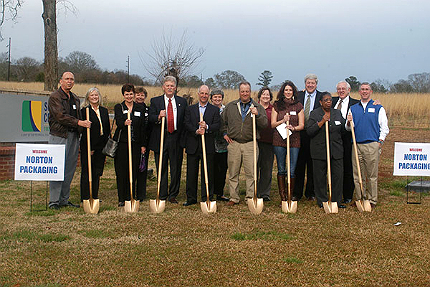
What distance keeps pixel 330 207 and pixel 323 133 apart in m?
1.20

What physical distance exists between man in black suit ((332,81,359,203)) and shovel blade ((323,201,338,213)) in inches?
38.1

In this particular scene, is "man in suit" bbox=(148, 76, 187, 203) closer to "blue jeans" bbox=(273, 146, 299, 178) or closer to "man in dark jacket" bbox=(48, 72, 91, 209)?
"man in dark jacket" bbox=(48, 72, 91, 209)

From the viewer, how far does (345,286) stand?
443 centimetres

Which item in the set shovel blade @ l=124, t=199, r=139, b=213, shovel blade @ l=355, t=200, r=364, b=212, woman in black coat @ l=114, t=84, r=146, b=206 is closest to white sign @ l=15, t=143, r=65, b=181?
woman in black coat @ l=114, t=84, r=146, b=206

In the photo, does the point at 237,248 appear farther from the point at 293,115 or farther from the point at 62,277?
→ the point at 293,115

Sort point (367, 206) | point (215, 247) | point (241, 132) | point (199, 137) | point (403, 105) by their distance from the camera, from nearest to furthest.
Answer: point (215, 247), point (367, 206), point (241, 132), point (199, 137), point (403, 105)

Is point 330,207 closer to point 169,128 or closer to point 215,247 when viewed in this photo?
point 215,247

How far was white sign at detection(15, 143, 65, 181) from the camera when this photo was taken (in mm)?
7328

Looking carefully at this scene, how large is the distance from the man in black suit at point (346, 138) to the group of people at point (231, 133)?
17 millimetres

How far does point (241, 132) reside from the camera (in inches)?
307

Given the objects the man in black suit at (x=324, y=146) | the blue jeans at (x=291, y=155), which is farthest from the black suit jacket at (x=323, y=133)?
the blue jeans at (x=291, y=155)

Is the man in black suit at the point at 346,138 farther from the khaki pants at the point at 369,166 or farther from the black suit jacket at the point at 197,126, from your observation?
the black suit jacket at the point at 197,126

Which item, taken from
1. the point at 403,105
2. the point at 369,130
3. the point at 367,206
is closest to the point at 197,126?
the point at 369,130

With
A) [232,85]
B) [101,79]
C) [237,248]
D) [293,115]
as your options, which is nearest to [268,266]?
[237,248]
